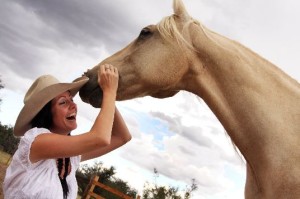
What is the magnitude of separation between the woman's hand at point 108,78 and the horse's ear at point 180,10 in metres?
0.78

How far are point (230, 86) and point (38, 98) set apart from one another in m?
1.46

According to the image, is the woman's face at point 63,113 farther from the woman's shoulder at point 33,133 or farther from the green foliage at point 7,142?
the green foliage at point 7,142

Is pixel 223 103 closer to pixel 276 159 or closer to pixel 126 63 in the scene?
pixel 276 159

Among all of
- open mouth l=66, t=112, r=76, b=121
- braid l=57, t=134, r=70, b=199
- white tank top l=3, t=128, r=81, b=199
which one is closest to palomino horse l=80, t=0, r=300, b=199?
open mouth l=66, t=112, r=76, b=121

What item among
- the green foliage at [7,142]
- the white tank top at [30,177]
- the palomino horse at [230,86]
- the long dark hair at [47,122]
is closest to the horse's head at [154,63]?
the palomino horse at [230,86]

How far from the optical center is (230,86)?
290 cm

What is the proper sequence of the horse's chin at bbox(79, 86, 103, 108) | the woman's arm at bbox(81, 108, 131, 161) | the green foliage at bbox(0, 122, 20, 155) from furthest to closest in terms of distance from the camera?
the green foliage at bbox(0, 122, 20, 155) → the woman's arm at bbox(81, 108, 131, 161) → the horse's chin at bbox(79, 86, 103, 108)

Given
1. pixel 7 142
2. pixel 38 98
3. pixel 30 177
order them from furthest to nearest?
1. pixel 7 142
2. pixel 38 98
3. pixel 30 177

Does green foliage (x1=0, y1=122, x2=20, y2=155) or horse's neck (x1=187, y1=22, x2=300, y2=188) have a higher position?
green foliage (x1=0, y1=122, x2=20, y2=155)

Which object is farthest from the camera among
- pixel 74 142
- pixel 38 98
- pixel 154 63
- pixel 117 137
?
pixel 117 137

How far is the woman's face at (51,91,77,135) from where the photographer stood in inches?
115

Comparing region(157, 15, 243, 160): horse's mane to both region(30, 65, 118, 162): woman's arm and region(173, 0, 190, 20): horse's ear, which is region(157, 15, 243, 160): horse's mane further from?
region(30, 65, 118, 162): woman's arm

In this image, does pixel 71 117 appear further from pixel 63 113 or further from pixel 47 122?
pixel 47 122

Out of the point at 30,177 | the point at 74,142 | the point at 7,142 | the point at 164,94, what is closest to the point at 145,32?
the point at 164,94
